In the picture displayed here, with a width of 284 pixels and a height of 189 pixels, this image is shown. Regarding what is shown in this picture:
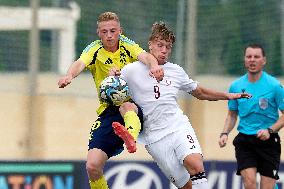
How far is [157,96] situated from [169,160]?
626 millimetres

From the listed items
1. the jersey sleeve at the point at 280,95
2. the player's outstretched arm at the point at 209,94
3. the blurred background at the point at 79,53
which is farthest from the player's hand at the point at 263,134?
the blurred background at the point at 79,53

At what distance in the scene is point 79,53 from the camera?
18266 mm

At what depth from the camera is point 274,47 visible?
18953 mm

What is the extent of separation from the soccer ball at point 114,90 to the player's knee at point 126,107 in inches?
1.8

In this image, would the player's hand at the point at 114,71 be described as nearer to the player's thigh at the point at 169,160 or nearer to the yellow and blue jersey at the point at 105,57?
the yellow and blue jersey at the point at 105,57

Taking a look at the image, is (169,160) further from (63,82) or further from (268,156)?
(268,156)

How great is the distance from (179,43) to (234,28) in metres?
1.05

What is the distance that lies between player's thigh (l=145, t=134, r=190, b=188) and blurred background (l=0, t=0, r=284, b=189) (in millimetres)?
5598

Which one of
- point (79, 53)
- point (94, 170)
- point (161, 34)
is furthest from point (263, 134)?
point (79, 53)

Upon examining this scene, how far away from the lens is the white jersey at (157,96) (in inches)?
484

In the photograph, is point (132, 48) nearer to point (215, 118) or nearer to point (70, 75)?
point (70, 75)

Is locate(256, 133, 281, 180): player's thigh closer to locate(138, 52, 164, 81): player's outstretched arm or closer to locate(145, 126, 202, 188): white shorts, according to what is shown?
locate(145, 126, 202, 188): white shorts

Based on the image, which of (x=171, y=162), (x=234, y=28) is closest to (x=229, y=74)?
(x=234, y=28)

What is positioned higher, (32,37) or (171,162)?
(32,37)
